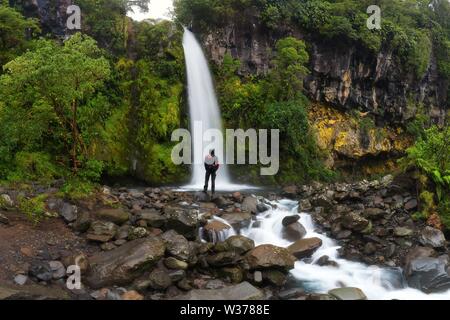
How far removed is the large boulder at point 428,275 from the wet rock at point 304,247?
233cm

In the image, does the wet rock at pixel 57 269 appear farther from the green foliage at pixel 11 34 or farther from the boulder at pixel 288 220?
the green foliage at pixel 11 34

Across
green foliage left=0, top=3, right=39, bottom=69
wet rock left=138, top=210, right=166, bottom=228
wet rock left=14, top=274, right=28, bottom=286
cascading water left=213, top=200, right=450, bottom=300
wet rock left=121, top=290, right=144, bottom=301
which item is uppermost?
green foliage left=0, top=3, right=39, bottom=69

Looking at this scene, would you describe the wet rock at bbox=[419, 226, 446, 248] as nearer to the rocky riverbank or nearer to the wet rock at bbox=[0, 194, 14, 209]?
the rocky riverbank

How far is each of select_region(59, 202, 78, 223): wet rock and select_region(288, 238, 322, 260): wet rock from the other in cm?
569

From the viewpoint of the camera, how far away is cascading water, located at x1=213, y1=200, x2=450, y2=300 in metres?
9.04

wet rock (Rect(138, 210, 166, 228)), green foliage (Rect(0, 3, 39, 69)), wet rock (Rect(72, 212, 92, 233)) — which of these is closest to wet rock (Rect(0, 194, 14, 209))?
wet rock (Rect(72, 212, 92, 233))

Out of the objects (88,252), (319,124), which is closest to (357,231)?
(88,252)

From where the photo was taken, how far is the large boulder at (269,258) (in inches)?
360

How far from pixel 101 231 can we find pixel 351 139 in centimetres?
1945

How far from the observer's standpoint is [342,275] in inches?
387

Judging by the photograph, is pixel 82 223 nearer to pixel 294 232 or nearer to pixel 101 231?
pixel 101 231

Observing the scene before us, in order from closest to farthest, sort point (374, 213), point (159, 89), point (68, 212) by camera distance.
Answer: point (68, 212)
point (374, 213)
point (159, 89)

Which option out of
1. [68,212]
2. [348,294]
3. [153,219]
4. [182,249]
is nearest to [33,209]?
[68,212]
